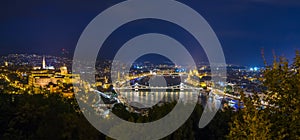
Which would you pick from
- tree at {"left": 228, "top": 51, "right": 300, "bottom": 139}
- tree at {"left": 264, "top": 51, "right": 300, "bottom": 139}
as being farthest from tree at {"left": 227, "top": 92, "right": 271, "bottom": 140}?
tree at {"left": 264, "top": 51, "right": 300, "bottom": 139}

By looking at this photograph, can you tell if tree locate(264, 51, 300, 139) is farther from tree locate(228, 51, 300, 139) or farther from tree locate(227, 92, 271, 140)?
tree locate(227, 92, 271, 140)

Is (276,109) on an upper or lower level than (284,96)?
lower

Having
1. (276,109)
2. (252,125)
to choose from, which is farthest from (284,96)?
(252,125)

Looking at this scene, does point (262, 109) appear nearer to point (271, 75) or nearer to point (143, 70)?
point (271, 75)

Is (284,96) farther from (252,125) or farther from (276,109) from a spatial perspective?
(252,125)

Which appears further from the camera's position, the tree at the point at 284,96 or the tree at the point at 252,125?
the tree at the point at 284,96

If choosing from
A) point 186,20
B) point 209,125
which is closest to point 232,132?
point 209,125

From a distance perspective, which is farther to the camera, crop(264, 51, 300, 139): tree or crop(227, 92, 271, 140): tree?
crop(264, 51, 300, 139): tree

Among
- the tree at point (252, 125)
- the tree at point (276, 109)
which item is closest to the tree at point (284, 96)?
the tree at point (276, 109)

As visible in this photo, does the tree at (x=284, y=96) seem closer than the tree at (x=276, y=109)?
No

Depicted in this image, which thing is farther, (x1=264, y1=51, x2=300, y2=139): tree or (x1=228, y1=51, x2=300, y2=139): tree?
(x1=264, y1=51, x2=300, y2=139): tree

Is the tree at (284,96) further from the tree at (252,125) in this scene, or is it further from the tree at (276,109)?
the tree at (252,125)
